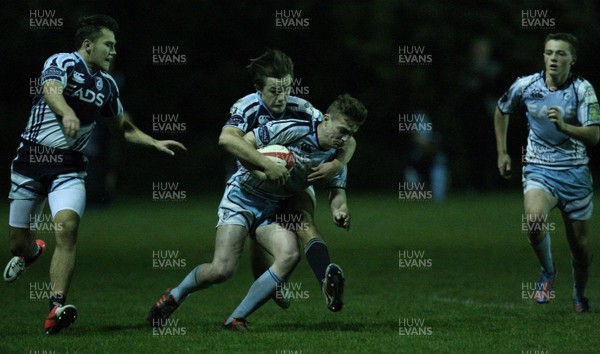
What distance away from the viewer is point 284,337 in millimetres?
8242

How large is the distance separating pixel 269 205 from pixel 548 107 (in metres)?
2.77

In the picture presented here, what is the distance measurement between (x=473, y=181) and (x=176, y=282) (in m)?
A: 13.4

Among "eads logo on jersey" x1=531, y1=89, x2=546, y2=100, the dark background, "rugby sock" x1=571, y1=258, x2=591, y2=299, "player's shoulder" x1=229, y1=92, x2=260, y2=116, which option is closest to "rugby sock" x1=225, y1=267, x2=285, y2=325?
"player's shoulder" x1=229, y1=92, x2=260, y2=116

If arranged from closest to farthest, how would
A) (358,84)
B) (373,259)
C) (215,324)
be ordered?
1. (215,324)
2. (373,259)
3. (358,84)

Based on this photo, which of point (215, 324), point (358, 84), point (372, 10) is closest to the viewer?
point (215, 324)

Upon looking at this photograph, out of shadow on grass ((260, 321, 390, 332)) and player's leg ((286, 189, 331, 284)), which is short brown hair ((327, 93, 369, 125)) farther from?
shadow on grass ((260, 321, 390, 332))

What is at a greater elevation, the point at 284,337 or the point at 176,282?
the point at 176,282

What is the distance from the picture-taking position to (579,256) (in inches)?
384

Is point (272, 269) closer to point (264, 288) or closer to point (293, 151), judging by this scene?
point (264, 288)

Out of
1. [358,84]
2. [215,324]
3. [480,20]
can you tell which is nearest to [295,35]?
[358,84]

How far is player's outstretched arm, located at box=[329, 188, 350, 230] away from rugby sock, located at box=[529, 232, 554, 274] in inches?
81.3

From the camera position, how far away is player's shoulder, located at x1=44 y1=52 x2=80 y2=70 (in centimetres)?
864

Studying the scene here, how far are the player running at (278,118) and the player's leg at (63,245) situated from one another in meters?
1.29

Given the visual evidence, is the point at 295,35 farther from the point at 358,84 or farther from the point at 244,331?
the point at 244,331
